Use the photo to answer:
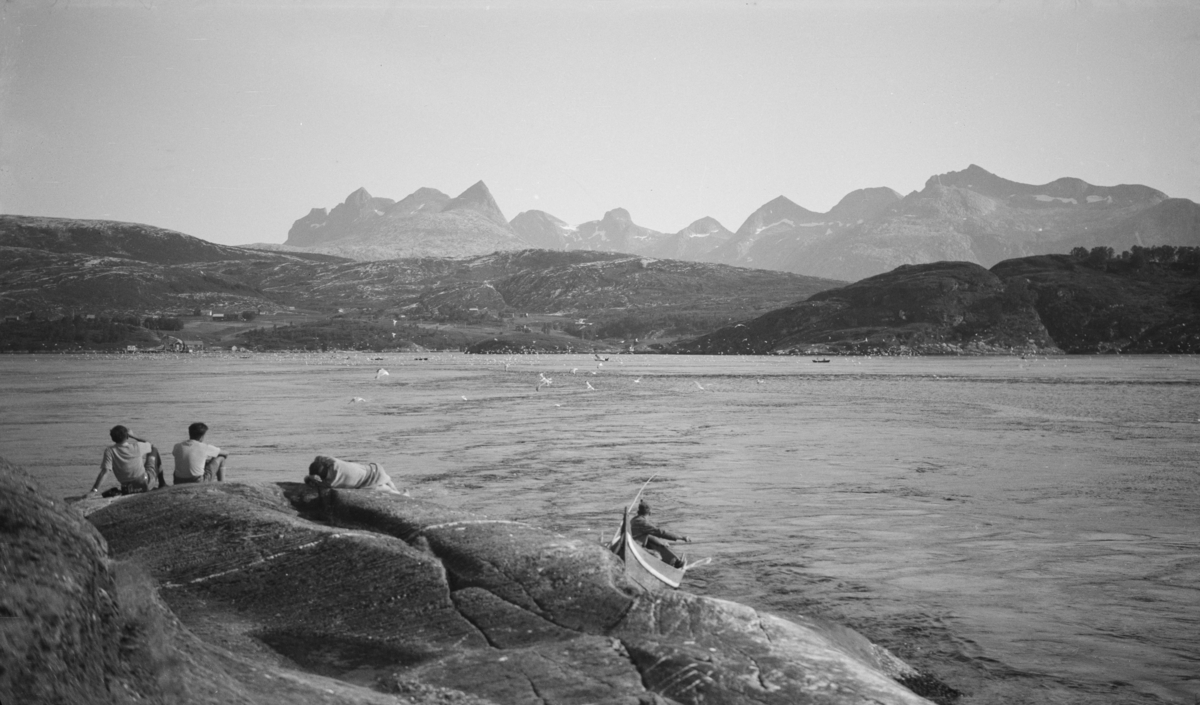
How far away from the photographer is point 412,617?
10570 mm

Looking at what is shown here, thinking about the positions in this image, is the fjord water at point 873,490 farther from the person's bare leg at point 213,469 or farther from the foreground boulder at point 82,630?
the foreground boulder at point 82,630

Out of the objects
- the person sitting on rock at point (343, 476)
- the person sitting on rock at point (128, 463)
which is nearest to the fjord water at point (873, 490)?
the person sitting on rock at point (343, 476)

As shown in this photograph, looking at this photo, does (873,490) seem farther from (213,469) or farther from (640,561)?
(213,469)

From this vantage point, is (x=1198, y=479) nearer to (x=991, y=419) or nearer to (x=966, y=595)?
(x=966, y=595)

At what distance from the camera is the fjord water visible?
48.3 ft

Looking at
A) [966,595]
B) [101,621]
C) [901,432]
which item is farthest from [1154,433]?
[101,621]

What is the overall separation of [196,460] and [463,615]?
8.40 meters

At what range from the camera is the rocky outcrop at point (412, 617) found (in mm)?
8219

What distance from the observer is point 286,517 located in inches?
476

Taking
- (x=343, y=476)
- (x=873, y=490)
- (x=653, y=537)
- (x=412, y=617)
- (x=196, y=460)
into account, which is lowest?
(x=873, y=490)

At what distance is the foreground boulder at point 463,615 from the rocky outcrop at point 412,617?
0.08 feet

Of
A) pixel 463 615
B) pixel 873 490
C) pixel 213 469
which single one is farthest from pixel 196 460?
pixel 873 490

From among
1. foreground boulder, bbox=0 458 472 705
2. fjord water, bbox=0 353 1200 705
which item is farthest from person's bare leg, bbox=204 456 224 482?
foreground boulder, bbox=0 458 472 705

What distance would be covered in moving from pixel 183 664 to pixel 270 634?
3.95m
